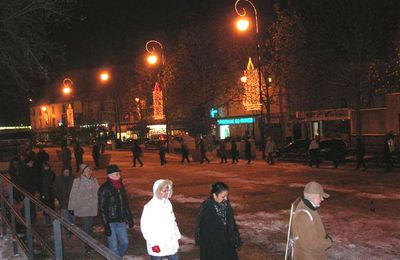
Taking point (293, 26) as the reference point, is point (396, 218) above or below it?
below

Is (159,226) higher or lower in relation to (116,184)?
lower

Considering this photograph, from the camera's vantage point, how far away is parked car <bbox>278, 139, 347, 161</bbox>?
982 inches

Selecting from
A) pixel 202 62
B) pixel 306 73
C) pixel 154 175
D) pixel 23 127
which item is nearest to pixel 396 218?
pixel 154 175

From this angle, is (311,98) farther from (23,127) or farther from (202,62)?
(23,127)

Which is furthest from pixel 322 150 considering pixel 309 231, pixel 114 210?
pixel 309 231

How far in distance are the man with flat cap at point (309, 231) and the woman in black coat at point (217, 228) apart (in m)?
0.88

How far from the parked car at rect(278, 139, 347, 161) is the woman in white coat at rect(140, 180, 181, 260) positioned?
19.5 metres

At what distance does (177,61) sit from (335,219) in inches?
1399

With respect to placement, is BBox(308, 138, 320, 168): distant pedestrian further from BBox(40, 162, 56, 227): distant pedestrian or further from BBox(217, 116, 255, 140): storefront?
BBox(217, 116, 255, 140): storefront

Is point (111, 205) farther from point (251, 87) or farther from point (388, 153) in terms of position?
point (251, 87)

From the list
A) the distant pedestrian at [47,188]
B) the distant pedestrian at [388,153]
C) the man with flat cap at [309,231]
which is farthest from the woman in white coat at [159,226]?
the distant pedestrian at [388,153]

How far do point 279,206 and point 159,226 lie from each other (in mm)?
8134

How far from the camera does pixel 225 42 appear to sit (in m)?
44.3

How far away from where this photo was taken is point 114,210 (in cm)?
718
